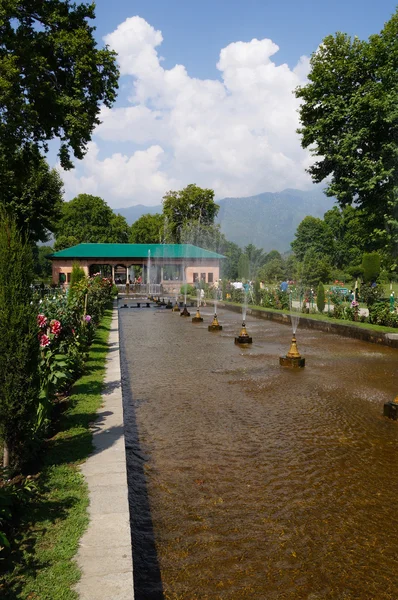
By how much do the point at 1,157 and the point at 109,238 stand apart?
55528mm

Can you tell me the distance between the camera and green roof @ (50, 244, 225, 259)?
4994cm

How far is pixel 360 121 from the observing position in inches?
869

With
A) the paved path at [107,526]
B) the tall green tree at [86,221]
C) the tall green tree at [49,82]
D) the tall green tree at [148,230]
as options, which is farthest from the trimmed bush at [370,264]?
the tall green tree at [86,221]

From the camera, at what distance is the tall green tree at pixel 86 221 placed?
7125cm

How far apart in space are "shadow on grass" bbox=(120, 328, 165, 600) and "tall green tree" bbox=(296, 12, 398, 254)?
62.8ft

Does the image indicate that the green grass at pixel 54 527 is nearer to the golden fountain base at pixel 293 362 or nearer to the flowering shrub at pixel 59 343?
the flowering shrub at pixel 59 343

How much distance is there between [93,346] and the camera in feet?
36.1

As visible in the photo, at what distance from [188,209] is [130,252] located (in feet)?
49.0

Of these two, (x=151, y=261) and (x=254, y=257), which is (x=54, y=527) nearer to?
(x=151, y=261)

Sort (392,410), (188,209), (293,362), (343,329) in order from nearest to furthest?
(392,410) < (293,362) < (343,329) < (188,209)

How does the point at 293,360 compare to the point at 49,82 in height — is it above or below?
below

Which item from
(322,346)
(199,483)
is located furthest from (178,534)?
(322,346)

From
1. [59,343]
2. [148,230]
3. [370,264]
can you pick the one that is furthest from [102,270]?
[59,343]

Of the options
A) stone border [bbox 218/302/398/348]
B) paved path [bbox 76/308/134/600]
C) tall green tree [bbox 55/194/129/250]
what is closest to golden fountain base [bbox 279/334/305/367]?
stone border [bbox 218/302/398/348]
